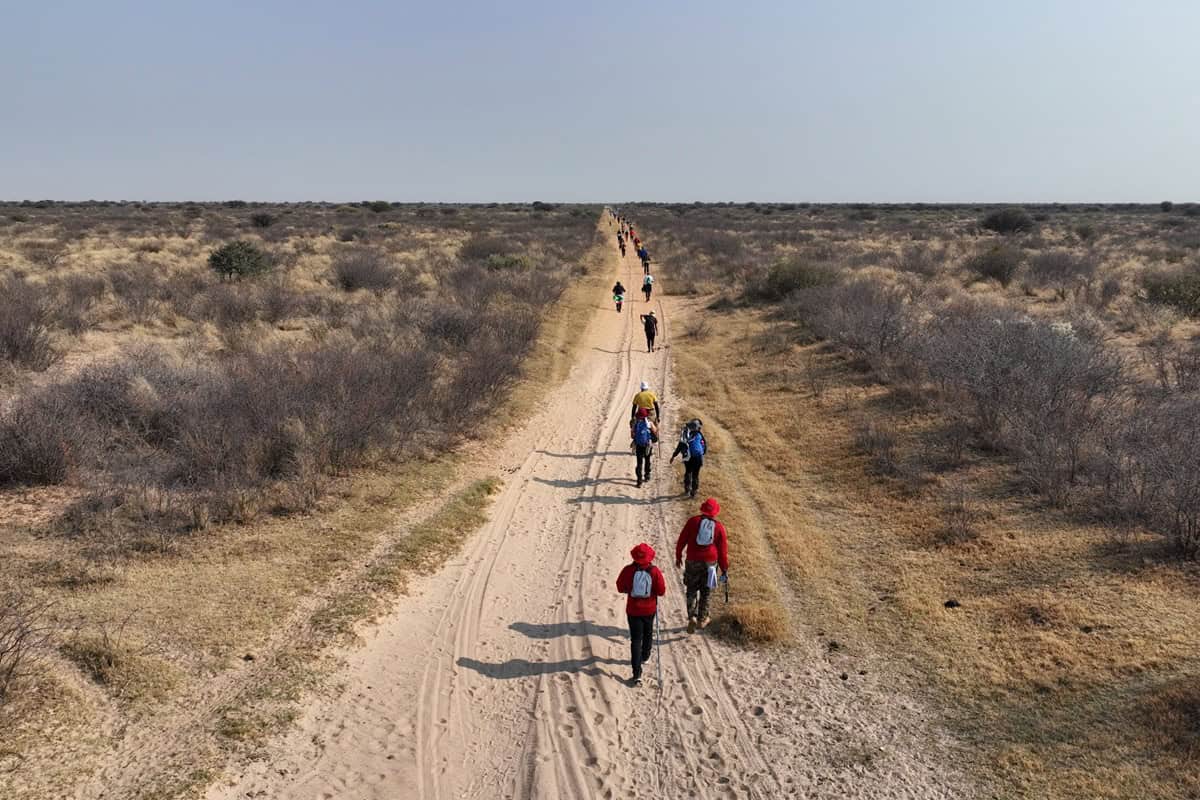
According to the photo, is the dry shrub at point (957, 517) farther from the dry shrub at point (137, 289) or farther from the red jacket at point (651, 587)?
the dry shrub at point (137, 289)

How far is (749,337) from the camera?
74.6ft

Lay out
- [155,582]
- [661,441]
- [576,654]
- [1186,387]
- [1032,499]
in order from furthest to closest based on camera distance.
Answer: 1. [661,441]
2. [1186,387]
3. [1032,499]
4. [155,582]
5. [576,654]

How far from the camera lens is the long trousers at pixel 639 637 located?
260 inches

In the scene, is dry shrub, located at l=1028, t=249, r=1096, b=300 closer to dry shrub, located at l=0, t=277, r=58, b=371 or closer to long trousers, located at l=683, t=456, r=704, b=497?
long trousers, located at l=683, t=456, r=704, b=497

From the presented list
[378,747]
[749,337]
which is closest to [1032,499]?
[378,747]

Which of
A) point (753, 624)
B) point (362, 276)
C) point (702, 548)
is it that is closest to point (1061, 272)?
point (362, 276)

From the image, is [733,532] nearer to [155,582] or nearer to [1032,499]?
[1032,499]

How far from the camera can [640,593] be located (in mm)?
6527

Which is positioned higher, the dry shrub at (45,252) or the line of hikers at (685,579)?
the dry shrub at (45,252)

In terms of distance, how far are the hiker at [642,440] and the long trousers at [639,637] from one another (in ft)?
15.9

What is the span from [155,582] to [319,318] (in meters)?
14.5

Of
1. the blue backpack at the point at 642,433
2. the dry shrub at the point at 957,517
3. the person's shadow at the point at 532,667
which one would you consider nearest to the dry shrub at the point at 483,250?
the blue backpack at the point at 642,433

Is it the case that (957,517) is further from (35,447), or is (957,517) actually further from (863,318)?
(35,447)

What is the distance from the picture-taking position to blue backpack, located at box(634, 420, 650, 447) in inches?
445
